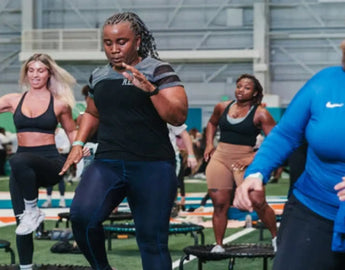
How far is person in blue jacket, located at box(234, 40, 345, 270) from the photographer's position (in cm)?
312

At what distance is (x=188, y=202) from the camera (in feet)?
53.1

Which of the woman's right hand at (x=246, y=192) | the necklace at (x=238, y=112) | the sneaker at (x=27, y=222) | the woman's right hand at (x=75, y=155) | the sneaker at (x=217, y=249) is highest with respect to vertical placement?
the woman's right hand at (x=246, y=192)

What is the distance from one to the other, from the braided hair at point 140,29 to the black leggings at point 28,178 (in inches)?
62.4

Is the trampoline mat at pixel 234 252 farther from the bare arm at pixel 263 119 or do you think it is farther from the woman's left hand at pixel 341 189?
the woman's left hand at pixel 341 189

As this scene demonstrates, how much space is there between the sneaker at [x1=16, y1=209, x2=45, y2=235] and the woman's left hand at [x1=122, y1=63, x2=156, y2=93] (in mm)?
2047

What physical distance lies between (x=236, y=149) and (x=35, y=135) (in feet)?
6.89

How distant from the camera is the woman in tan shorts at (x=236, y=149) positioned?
768cm

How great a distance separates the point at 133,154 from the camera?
4.65 m

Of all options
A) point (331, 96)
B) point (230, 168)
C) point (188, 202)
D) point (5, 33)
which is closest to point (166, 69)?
point (331, 96)

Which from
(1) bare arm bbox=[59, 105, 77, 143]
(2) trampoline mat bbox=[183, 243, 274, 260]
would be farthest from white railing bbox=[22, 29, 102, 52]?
(1) bare arm bbox=[59, 105, 77, 143]

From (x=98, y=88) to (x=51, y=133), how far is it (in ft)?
5.77

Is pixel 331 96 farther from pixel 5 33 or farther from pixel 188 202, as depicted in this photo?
pixel 5 33

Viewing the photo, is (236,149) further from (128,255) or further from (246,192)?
(246,192)

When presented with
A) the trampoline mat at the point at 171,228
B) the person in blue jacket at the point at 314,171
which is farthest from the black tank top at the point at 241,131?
the person in blue jacket at the point at 314,171
